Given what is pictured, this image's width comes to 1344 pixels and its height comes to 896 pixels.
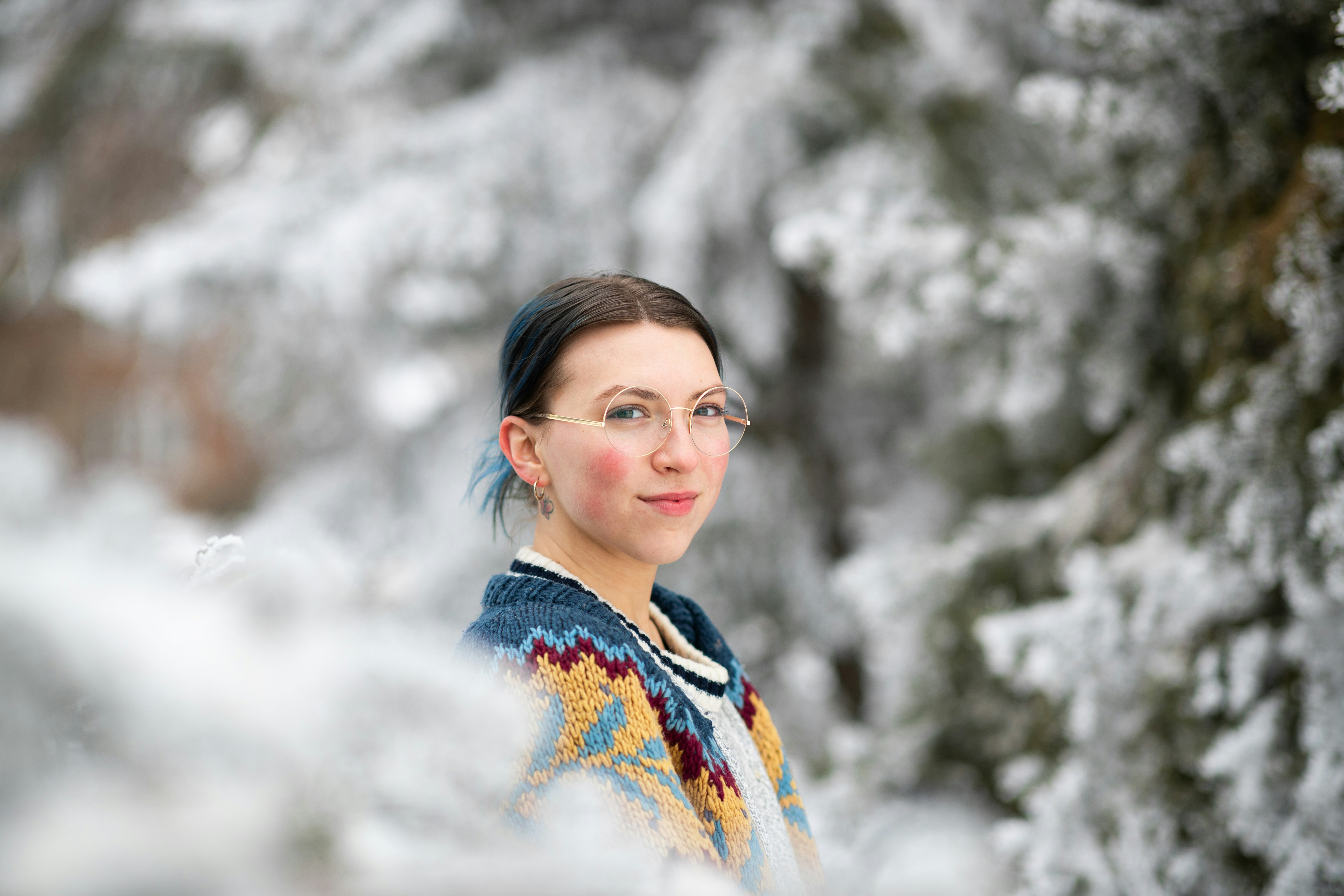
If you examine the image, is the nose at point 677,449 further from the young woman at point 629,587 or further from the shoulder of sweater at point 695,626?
the shoulder of sweater at point 695,626

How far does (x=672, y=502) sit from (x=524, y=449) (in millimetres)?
126

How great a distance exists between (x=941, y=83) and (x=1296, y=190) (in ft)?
3.71

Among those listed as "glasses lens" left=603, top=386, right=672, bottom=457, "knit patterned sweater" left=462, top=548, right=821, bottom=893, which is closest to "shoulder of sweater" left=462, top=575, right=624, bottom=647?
"knit patterned sweater" left=462, top=548, right=821, bottom=893

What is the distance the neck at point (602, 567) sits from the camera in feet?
2.16

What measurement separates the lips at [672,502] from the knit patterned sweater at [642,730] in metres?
0.08

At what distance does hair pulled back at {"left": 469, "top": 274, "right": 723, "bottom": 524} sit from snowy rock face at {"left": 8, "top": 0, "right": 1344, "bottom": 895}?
162 millimetres

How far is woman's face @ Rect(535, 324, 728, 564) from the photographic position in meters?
0.63

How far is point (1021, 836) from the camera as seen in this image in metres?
1.35

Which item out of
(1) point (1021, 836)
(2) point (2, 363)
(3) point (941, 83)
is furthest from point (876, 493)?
(2) point (2, 363)

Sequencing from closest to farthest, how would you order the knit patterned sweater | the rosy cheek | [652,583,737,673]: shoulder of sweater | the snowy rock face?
1. the snowy rock face
2. the knit patterned sweater
3. the rosy cheek
4. [652,583,737,673]: shoulder of sweater

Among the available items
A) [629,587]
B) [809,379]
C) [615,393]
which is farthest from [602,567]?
[809,379]

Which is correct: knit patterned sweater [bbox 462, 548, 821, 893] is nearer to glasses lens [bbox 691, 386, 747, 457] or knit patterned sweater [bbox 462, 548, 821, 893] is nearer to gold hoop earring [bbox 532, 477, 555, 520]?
gold hoop earring [bbox 532, 477, 555, 520]

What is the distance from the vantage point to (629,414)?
0.63 meters

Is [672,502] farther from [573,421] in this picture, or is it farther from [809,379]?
[809,379]
